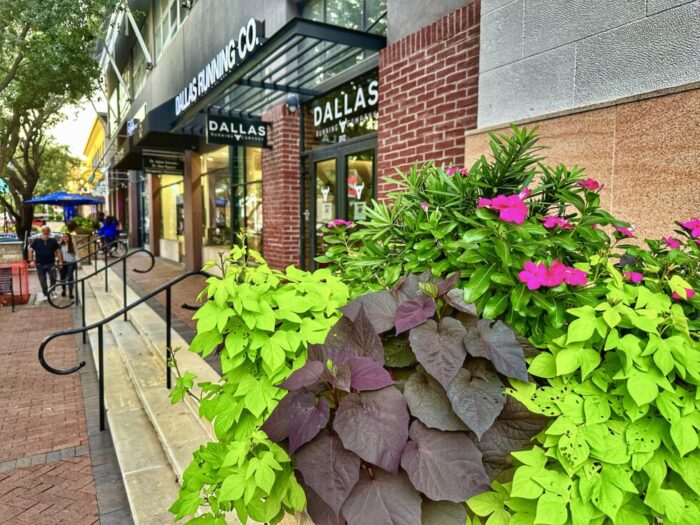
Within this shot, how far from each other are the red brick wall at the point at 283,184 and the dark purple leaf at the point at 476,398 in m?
7.02

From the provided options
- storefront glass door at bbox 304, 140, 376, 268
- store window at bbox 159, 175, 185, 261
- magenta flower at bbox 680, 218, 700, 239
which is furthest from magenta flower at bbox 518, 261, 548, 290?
store window at bbox 159, 175, 185, 261

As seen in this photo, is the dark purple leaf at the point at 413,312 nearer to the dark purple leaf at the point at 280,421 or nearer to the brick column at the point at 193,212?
the dark purple leaf at the point at 280,421

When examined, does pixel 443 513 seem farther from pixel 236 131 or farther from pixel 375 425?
pixel 236 131

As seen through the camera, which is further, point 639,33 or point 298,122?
point 298,122

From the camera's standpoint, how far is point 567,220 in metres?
1.94

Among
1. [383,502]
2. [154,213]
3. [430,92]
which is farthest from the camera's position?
[154,213]

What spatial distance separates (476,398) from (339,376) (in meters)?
0.41

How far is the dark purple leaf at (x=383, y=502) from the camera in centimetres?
124

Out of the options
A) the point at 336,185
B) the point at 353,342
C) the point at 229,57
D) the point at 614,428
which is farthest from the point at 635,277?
the point at 229,57

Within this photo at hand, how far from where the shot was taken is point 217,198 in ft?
44.6

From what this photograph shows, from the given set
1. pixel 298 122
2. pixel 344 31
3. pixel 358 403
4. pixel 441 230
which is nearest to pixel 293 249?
pixel 298 122

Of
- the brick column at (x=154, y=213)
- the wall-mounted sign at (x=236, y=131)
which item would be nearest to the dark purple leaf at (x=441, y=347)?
the wall-mounted sign at (x=236, y=131)

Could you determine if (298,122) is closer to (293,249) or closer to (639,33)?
(293,249)

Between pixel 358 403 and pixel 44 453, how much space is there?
3978mm
